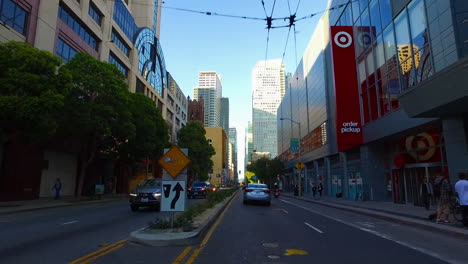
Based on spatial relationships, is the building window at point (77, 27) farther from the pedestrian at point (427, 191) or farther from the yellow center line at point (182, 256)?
the pedestrian at point (427, 191)

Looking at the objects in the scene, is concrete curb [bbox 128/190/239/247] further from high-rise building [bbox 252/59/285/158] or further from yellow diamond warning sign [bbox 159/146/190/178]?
high-rise building [bbox 252/59/285/158]

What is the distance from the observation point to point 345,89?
88.8ft

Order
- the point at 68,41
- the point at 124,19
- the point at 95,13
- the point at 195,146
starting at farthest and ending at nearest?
the point at 195,146 < the point at 124,19 < the point at 95,13 < the point at 68,41

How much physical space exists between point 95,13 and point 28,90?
21890 mm

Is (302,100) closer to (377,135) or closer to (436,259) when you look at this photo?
(377,135)

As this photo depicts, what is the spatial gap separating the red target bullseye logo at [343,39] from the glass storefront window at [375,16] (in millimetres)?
2310

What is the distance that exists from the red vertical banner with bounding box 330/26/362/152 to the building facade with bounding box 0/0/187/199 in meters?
20.2

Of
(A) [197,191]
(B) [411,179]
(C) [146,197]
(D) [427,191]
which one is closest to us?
(C) [146,197]

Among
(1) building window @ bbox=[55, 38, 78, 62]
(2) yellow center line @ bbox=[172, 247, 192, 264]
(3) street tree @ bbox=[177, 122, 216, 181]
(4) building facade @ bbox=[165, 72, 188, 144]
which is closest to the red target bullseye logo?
(2) yellow center line @ bbox=[172, 247, 192, 264]

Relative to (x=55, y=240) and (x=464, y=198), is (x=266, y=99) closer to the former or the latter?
(x=464, y=198)

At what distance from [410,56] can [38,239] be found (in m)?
20.6

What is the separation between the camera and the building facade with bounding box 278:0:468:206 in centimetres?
1492

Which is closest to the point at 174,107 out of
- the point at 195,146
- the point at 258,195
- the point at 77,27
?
the point at 195,146

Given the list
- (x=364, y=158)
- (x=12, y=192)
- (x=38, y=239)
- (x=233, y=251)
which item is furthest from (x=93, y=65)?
(x=364, y=158)
